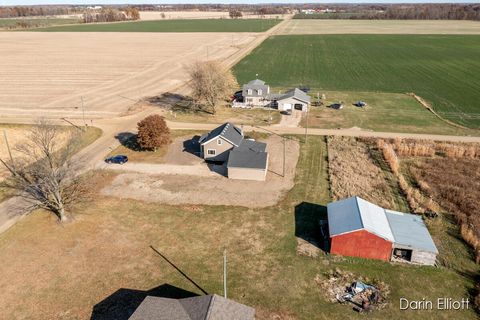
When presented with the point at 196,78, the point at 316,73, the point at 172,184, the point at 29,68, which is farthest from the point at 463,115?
the point at 29,68

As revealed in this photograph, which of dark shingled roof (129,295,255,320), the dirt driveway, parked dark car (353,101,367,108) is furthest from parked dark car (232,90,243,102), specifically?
dark shingled roof (129,295,255,320)

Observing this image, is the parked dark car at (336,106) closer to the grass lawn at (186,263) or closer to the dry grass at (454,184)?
the dry grass at (454,184)

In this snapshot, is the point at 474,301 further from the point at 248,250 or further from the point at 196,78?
the point at 196,78

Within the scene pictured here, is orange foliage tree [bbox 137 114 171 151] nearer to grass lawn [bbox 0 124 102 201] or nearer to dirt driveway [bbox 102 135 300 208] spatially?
dirt driveway [bbox 102 135 300 208]

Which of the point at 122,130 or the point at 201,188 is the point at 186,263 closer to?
the point at 201,188

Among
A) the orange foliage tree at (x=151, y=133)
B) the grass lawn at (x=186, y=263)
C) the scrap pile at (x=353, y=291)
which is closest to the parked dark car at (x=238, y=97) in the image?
the orange foliage tree at (x=151, y=133)

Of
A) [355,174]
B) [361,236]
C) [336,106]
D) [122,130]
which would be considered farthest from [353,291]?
[336,106]
